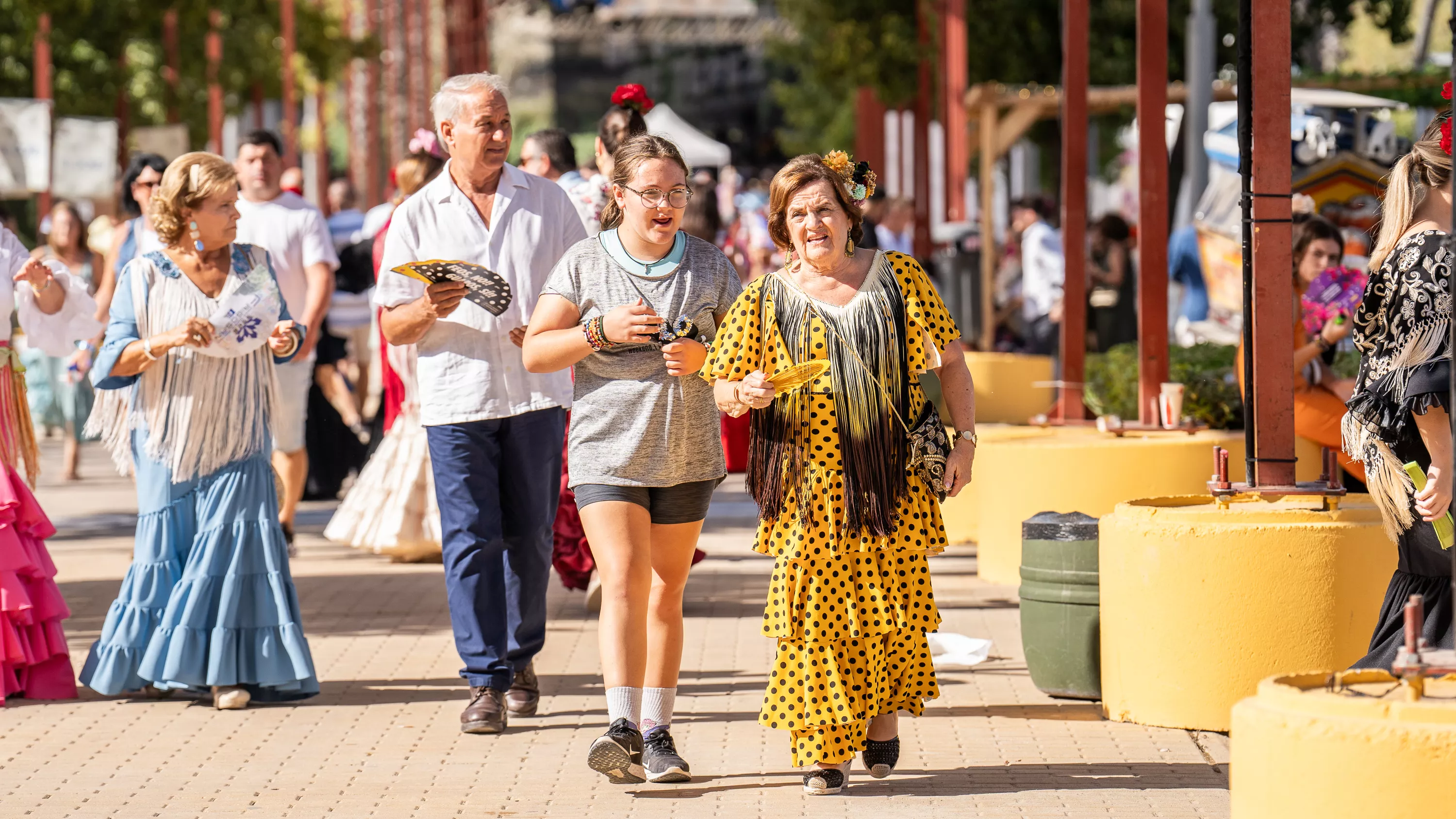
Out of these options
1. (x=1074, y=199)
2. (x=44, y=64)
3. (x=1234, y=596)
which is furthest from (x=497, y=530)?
(x=44, y=64)

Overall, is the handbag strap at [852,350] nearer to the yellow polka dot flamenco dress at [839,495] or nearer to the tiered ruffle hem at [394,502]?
the yellow polka dot flamenco dress at [839,495]

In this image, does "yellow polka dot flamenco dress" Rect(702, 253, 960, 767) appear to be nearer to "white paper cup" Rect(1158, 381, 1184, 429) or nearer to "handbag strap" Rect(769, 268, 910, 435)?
"handbag strap" Rect(769, 268, 910, 435)

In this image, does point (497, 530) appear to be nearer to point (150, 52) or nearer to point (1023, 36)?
point (1023, 36)

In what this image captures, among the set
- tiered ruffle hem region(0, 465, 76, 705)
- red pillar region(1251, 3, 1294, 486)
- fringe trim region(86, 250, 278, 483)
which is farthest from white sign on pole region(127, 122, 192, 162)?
red pillar region(1251, 3, 1294, 486)

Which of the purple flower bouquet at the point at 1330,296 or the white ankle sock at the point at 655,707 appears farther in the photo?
the purple flower bouquet at the point at 1330,296

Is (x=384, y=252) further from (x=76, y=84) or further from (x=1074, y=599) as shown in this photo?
(x=76, y=84)

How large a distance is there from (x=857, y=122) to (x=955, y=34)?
47.3 ft

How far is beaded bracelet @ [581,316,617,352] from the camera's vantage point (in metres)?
6.05

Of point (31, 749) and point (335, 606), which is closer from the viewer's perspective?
point (31, 749)

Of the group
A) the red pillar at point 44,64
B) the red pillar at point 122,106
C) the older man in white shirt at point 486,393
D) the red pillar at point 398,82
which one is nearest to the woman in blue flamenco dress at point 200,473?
the older man in white shirt at point 486,393

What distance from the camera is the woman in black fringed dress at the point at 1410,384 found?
535 centimetres

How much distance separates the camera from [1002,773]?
20.9 ft

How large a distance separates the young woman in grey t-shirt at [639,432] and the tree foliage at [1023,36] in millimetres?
19600

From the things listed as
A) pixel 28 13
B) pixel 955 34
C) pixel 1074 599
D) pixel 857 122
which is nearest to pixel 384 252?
pixel 1074 599
